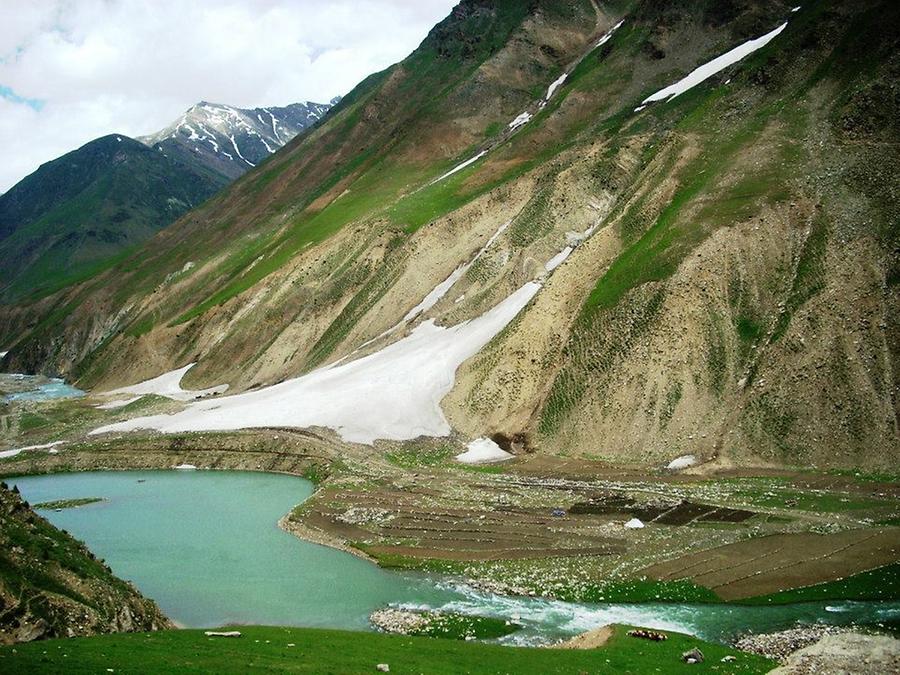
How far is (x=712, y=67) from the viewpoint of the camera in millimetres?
114125

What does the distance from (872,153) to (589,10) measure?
118063 mm

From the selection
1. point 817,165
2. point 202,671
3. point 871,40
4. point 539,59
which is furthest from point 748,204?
point 539,59

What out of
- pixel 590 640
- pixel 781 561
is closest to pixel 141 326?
pixel 781 561

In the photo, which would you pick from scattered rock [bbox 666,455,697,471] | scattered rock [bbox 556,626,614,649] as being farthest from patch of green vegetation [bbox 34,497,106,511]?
scattered rock [bbox 556,626,614,649]

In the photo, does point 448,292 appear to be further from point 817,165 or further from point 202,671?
point 202,671

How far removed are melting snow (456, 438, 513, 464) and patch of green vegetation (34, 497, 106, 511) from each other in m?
32.7

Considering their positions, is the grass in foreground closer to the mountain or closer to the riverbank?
the riverbank

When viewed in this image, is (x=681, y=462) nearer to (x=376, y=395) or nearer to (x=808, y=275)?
(x=808, y=275)

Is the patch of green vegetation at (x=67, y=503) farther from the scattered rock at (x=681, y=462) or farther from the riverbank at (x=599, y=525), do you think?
the scattered rock at (x=681, y=462)

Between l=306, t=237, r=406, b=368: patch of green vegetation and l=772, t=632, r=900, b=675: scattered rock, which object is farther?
l=306, t=237, r=406, b=368: patch of green vegetation

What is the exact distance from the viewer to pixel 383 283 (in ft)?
349

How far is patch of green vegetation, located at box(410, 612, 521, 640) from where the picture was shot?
35781 millimetres

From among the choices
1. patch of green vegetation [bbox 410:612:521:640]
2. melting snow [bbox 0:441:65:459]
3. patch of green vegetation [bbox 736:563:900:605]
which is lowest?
patch of green vegetation [bbox 736:563:900:605]

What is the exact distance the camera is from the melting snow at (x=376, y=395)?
7862 cm
